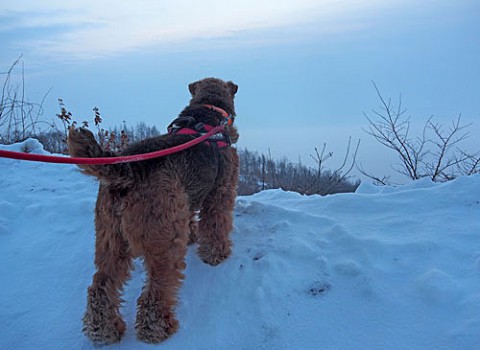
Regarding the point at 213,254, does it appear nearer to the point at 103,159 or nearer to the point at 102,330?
the point at 102,330

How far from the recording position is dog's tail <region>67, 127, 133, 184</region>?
276cm

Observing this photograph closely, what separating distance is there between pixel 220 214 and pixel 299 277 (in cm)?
Answer: 115

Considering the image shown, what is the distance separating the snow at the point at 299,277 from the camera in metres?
2.90

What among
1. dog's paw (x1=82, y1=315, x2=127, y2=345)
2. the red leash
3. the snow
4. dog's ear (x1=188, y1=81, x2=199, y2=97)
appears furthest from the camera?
dog's ear (x1=188, y1=81, x2=199, y2=97)

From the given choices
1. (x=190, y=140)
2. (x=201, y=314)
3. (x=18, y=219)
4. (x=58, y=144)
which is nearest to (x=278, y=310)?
(x=201, y=314)

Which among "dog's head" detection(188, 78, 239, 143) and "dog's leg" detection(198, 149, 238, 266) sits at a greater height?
"dog's head" detection(188, 78, 239, 143)

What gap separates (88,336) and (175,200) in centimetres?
125

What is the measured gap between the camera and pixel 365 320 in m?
2.96

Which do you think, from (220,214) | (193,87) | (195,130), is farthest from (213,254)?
(193,87)

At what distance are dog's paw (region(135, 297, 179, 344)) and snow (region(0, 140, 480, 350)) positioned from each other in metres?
0.06

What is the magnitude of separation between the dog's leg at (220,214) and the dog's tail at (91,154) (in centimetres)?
132

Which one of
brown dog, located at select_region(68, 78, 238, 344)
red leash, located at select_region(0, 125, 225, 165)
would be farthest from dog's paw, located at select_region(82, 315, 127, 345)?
red leash, located at select_region(0, 125, 225, 165)

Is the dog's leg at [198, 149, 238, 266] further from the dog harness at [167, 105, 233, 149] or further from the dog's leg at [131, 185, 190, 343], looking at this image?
the dog's leg at [131, 185, 190, 343]

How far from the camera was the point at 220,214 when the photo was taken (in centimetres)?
422
